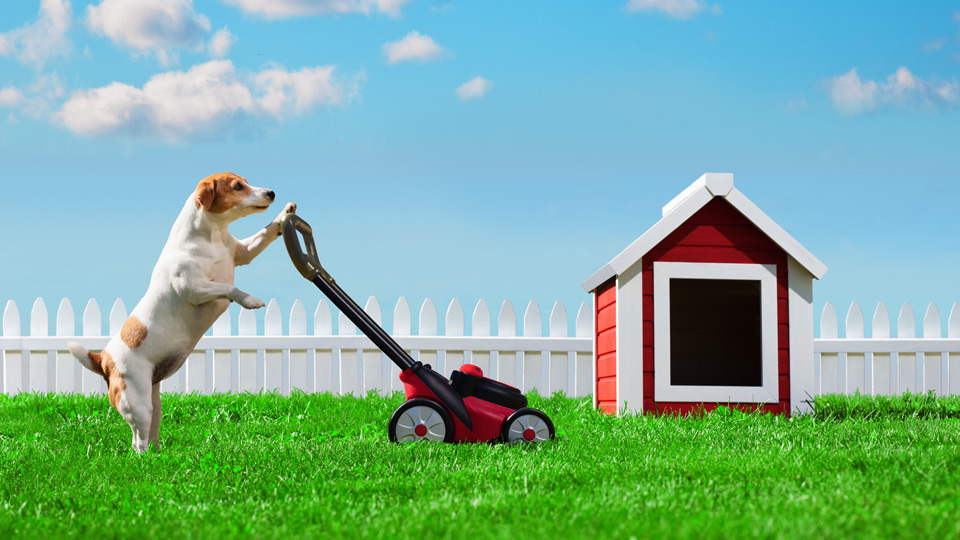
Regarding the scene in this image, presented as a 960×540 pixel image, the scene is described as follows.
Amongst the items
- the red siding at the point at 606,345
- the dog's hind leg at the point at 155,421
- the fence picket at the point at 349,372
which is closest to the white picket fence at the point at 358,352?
the fence picket at the point at 349,372

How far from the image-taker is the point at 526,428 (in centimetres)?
479

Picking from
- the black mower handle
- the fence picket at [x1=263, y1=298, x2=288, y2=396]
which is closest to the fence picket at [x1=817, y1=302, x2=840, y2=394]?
the black mower handle

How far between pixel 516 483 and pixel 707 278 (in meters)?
3.39

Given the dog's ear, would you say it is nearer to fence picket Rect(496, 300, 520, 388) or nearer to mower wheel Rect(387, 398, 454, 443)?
mower wheel Rect(387, 398, 454, 443)

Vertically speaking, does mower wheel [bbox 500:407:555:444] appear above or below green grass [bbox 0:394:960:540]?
above

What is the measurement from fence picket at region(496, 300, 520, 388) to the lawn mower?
3309mm

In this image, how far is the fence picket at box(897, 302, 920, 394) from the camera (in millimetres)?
8672

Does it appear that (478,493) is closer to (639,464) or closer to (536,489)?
(536,489)

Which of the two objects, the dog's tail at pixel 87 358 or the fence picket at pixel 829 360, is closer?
the dog's tail at pixel 87 358

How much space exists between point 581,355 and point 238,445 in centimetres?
428

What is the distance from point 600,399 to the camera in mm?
6906

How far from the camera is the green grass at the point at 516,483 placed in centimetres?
274

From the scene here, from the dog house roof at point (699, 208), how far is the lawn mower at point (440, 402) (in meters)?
1.73

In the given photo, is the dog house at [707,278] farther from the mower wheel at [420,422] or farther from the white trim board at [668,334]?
the mower wheel at [420,422]
